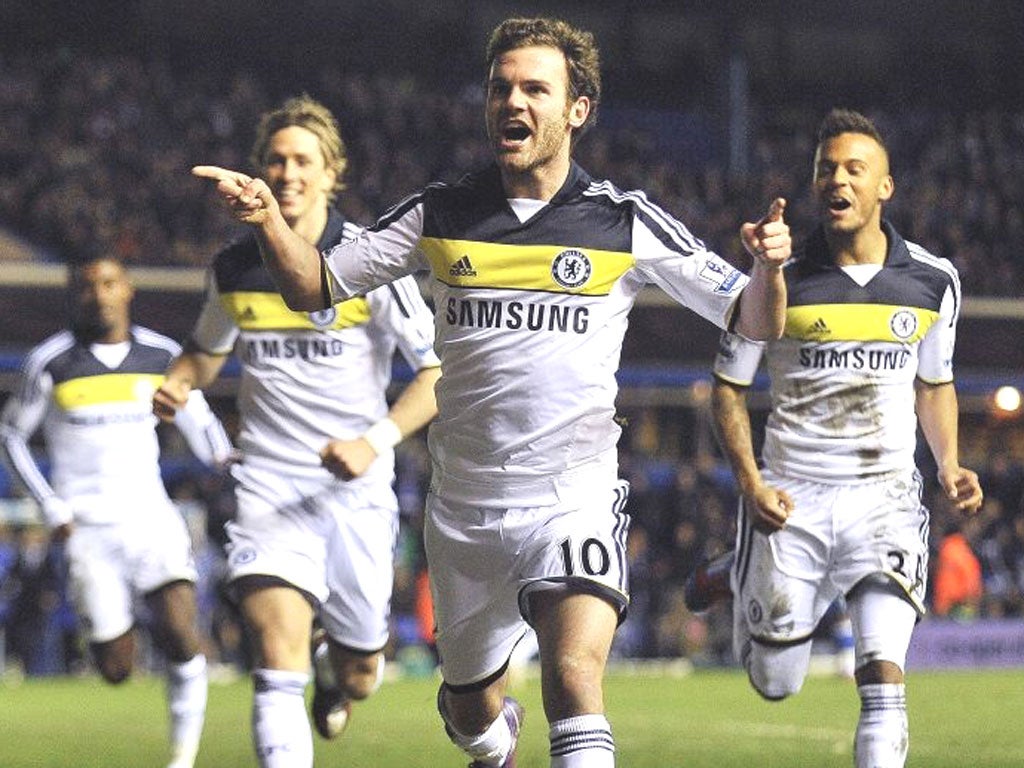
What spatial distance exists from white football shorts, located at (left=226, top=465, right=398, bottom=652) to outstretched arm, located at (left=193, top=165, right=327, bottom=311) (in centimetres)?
194

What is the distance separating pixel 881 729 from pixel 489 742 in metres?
1.33

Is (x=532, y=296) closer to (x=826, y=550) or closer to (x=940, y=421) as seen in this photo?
(x=826, y=550)

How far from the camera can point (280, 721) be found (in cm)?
704

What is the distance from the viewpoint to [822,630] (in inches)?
917

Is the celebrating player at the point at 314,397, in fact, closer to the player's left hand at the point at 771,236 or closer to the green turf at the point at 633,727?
A: the green turf at the point at 633,727

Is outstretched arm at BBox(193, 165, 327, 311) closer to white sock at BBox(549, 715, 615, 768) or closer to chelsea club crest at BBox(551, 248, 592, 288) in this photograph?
chelsea club crest at BBox(551, 248, 592, 288)

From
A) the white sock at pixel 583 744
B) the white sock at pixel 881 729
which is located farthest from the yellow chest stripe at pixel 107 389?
the white sock at pixel 583 744

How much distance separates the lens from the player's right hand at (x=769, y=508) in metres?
7.52

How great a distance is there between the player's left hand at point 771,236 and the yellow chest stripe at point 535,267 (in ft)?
2.07

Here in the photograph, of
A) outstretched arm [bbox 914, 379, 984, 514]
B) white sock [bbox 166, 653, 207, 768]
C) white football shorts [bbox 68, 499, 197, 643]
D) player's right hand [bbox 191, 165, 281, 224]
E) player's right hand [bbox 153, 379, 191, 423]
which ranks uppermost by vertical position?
player's right hand [bbox 191, 165, 281, 224]

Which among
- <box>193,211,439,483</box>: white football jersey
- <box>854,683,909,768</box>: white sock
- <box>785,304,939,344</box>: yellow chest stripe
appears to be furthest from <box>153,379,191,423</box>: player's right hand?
<box>854,683,909,768</box>: white sock

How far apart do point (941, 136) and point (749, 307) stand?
3244cm

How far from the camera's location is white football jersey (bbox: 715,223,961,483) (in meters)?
7.70

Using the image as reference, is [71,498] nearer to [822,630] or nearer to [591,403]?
[591,403]
